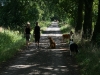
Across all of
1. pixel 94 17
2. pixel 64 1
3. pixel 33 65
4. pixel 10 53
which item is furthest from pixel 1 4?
pixel 33 65

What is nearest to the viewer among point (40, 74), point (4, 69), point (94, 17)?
point (40, 74)

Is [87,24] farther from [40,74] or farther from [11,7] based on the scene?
[11,7]

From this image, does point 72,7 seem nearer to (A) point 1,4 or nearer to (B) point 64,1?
(B) point 64,1

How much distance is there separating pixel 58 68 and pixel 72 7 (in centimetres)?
3025

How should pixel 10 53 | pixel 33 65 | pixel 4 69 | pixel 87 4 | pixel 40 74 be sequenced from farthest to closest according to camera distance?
pixel 87 4
pixel 10 53
pixel 33 65
pixel 4 69
pixel 40 74

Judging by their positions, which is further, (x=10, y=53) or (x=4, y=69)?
(x=10, y=53)

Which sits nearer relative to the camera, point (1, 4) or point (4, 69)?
point (4, 69)

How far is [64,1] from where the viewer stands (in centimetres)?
4297

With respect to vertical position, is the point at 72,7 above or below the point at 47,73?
above

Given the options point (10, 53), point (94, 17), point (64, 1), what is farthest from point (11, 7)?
point (10, 53)

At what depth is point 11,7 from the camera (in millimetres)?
38938

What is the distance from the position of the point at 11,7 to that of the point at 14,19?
1.82 meters

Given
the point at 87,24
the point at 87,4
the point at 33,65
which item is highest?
the point at 87,4

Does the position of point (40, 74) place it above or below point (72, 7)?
below
